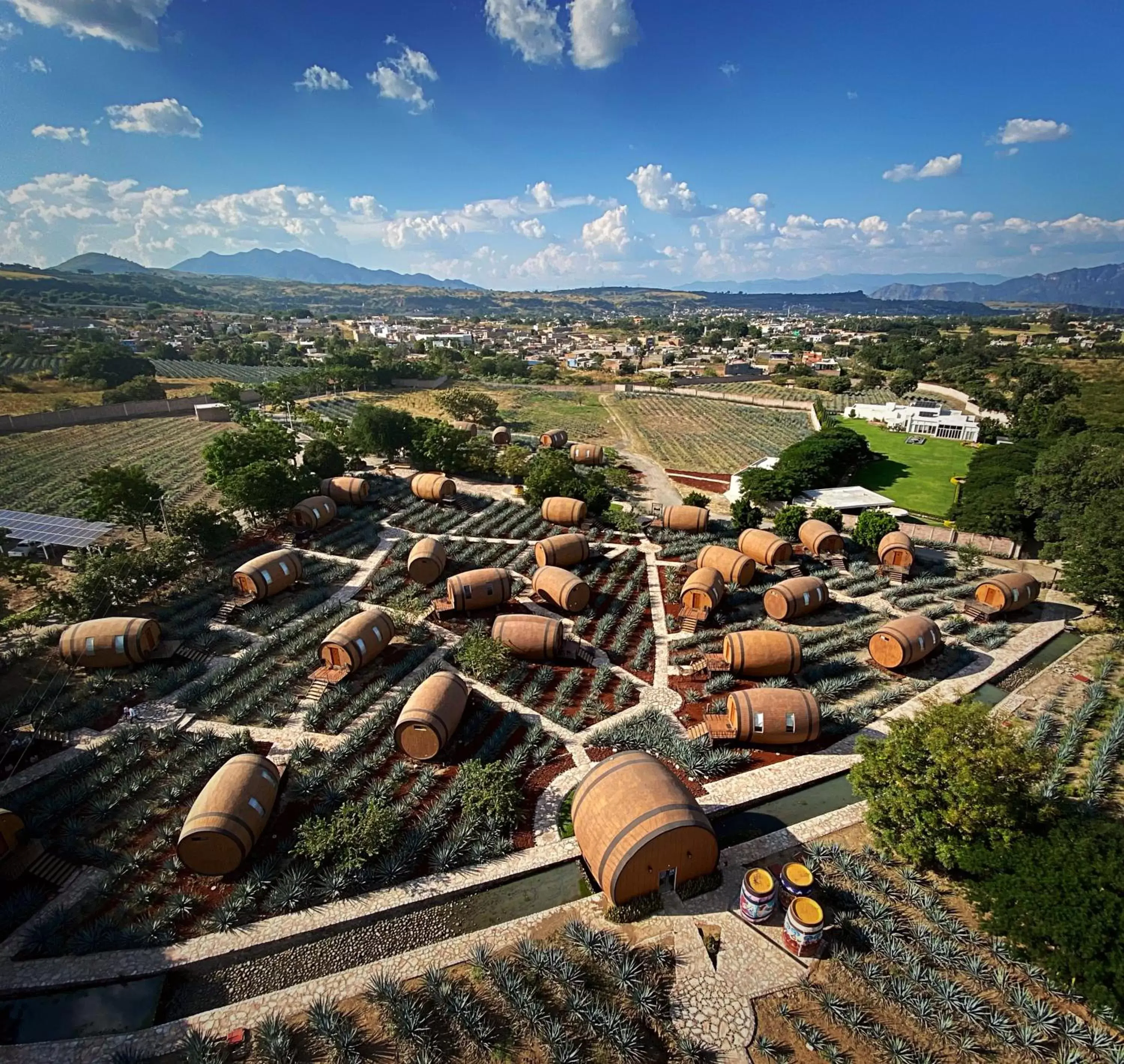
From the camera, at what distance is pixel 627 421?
7881 centimetres

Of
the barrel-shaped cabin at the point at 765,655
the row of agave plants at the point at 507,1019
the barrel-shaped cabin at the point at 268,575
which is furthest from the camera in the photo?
the barrel-shaped cabin at the point at 268,575

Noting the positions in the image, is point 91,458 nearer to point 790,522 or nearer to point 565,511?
point 565,511

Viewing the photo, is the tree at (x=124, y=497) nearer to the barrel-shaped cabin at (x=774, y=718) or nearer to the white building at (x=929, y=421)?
the barrel-shaped cabin at (x=774, y=718)

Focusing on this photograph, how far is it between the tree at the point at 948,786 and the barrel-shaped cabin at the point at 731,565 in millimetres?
14283

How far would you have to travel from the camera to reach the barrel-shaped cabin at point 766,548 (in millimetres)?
32969

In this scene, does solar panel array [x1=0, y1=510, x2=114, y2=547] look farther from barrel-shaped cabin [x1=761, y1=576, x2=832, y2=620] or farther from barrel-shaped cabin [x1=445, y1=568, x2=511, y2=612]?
barrel-shaped cabin [x1=761, y1=576, x2=832, y2=620]

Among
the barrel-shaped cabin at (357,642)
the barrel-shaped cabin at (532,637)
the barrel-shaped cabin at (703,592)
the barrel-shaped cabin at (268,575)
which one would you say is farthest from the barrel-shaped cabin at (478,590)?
the barrel-shaped cabin at (703,592)

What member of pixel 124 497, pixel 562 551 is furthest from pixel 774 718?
pixel 124 497

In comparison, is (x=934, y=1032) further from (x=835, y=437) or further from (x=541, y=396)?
(x=541, y=396)

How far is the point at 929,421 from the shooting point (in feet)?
227

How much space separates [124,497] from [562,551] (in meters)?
24.9

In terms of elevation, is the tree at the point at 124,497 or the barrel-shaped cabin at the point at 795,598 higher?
the tree at the point at 124,497

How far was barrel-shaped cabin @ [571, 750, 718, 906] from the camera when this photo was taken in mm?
13969

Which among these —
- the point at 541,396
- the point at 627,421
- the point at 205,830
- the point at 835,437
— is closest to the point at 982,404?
the point at 835,437
